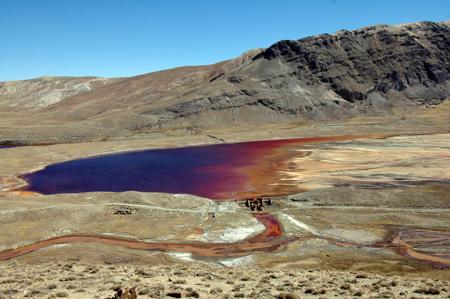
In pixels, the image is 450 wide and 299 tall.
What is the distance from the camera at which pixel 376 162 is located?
3044 inches

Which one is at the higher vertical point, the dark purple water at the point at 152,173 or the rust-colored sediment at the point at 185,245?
the dark purple water at the point at 152,173

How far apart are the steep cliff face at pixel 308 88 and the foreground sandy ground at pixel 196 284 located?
118428mm

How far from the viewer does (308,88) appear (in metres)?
167

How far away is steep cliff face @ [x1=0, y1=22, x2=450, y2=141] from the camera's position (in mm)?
152125

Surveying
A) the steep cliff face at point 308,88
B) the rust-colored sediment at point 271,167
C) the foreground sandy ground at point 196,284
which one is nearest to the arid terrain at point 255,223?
the foreground sandy ground at point 196,284

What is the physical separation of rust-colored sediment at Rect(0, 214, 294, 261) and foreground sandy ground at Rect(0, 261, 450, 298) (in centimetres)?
777

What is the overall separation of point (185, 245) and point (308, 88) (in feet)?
448

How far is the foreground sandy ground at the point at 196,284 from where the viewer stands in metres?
20.0

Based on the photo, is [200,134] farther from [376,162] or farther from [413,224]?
[413,224]

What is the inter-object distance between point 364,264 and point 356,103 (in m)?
137

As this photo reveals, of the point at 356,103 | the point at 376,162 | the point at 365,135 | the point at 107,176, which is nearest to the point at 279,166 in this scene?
the point at 376,162

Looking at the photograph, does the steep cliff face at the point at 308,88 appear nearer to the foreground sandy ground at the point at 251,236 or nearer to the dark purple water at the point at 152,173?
the dark purple water at the point at 152,173

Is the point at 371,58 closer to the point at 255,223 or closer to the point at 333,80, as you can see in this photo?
the point at 333,80

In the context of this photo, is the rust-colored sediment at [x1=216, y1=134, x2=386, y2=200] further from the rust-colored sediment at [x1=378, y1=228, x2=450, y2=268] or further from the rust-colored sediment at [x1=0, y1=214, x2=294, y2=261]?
the rust-colored sediment at [x1=378, y1=228, x2=450, y2=268]
